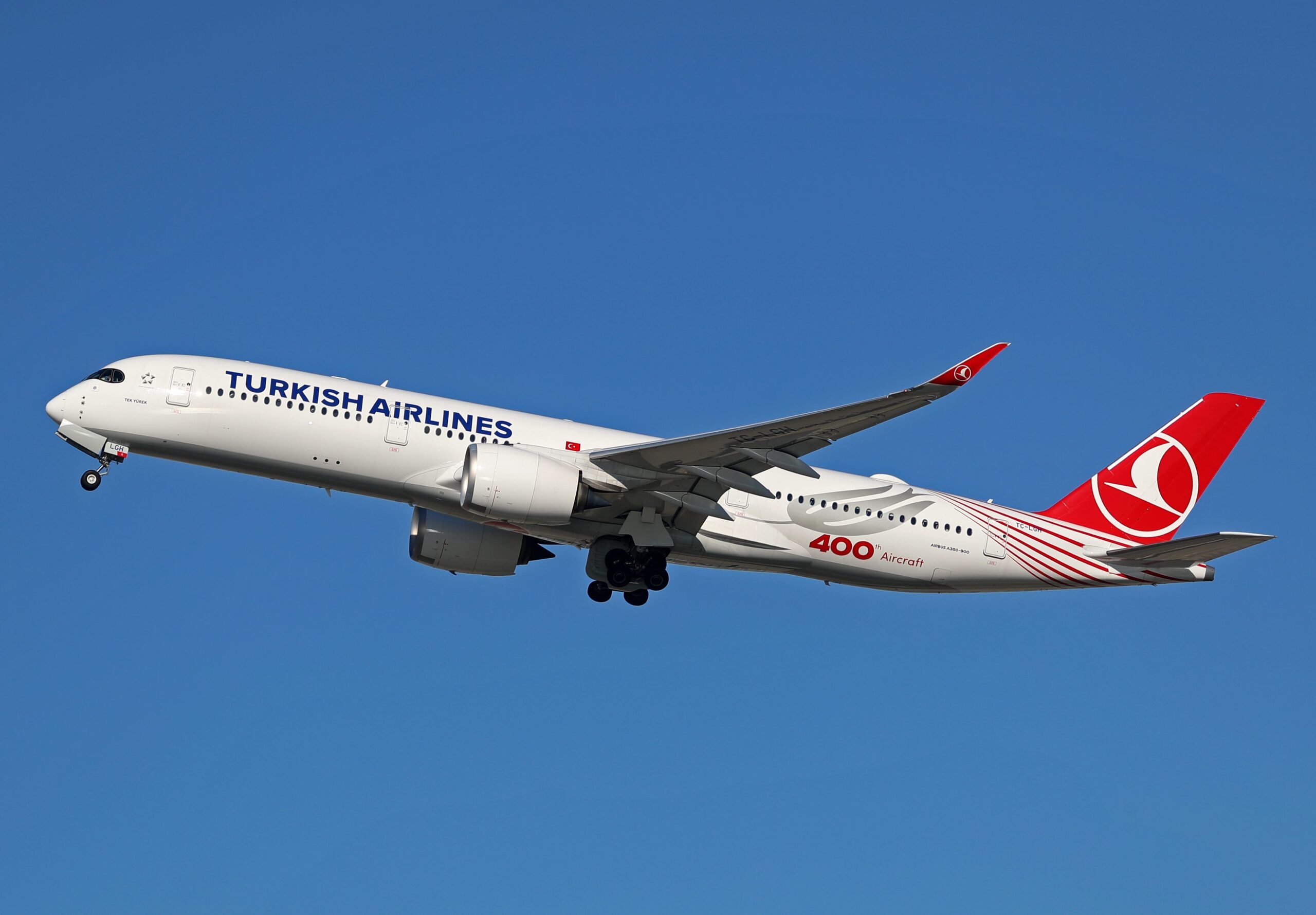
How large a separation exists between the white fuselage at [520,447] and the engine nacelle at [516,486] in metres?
1.01

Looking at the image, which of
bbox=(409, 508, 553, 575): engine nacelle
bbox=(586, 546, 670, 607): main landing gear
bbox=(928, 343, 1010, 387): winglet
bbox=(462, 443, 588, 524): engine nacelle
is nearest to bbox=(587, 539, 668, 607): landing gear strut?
bbox=(586, 546, 670, 607): main landing gear

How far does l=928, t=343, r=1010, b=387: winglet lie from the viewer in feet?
83.7

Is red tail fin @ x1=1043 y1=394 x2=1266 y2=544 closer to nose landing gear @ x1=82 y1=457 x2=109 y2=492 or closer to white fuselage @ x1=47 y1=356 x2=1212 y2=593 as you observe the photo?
white fuselage @ x1=47 y1=356 x2=1212 y2=593

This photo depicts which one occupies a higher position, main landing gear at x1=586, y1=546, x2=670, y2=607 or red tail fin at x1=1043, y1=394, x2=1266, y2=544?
red tail fin at x1=1043, y1=394, x2=1266, y2=544

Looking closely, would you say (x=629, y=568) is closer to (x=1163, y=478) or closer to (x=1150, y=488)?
(x=1150, y=488)

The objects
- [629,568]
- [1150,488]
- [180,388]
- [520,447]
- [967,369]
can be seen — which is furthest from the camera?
[1150,488]

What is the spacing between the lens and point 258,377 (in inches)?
1240

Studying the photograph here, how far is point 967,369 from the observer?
25.6 m

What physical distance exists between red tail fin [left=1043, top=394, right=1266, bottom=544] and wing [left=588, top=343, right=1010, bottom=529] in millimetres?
10085

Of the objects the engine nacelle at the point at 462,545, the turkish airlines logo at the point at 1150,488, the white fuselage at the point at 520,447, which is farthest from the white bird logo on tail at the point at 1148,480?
the engine nacelle at the point at 462,545

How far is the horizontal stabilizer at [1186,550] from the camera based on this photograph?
3080 cm

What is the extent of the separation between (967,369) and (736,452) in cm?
623

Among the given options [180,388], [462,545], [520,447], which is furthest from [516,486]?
[180,388]

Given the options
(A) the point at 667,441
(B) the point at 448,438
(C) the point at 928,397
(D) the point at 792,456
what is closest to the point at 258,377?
(B) the point at 448,438
